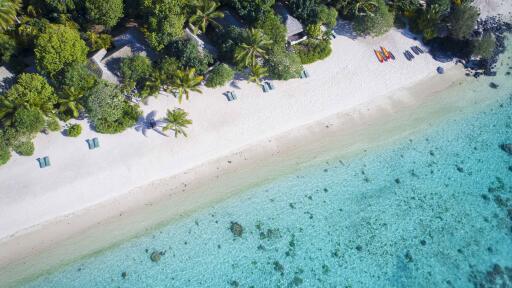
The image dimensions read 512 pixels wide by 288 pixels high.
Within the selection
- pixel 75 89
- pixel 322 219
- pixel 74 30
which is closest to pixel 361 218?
pixel 322 219

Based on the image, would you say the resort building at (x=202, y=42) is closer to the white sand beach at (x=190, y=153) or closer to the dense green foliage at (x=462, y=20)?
the white sand beach at (x=190, y=153)

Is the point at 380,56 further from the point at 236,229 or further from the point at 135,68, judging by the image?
the point at 135,68

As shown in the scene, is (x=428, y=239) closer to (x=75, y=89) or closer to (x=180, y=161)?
(x=180, y=161)

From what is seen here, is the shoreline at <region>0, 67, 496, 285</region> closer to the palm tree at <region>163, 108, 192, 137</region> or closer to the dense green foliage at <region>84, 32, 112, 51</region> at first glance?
the palm tree at <region>163, 108, 192, 137</region>

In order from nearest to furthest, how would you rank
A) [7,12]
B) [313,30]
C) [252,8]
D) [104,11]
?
[7,12]
[104,11]
[252,8]
[313,30]

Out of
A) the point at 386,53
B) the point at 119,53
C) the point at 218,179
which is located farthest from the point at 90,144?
the point at 386,53

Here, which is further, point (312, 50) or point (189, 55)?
point (312, 50)

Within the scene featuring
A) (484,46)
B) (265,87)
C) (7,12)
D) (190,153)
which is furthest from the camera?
(484,46)

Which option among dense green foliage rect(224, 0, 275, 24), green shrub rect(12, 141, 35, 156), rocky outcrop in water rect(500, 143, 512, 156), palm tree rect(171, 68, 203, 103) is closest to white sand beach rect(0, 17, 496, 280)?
green shrub rect(12, 141, 35, 156)
